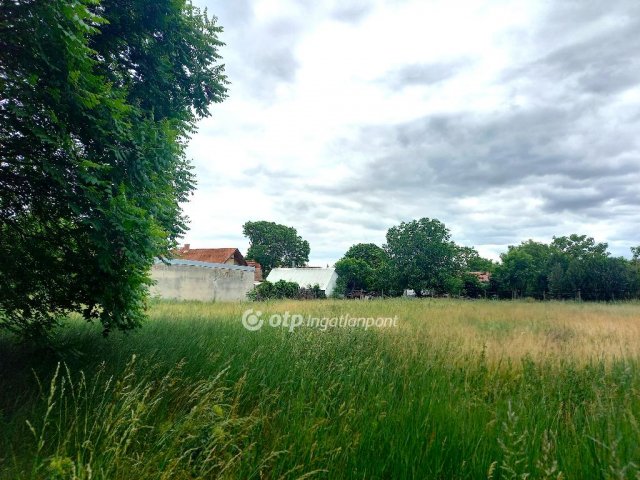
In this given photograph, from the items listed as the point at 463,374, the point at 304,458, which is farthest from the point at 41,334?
the point at 463,374

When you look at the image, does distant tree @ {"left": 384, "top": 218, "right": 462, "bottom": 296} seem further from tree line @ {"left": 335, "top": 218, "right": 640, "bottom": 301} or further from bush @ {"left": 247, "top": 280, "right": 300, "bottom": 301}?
bush @ {"left": 247, "top": 280, "right": 300, "bottom": 301}

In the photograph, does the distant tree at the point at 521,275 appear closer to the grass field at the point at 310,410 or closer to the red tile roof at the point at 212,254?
the red tile roof at the point at 212,254

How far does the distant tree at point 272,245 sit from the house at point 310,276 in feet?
67.7

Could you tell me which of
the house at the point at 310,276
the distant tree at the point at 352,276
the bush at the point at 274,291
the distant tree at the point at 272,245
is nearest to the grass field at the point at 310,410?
the bush at the point at 274,291

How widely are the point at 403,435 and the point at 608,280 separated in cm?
3517

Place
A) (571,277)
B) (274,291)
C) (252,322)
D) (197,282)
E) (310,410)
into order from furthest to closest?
1. (571,277)
2. (274,291)
3. (197,282)
4. (252,322)
5. (310,410)

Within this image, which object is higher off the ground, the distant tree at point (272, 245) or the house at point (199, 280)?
the distant tree at point (272, 245)

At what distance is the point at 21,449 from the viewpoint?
93.0 inches

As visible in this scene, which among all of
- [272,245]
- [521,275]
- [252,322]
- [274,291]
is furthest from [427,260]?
[272,245]

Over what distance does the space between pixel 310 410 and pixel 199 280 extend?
20.1 metres

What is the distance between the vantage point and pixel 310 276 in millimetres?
40844

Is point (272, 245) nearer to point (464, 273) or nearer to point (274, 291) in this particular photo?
point (464, 273)

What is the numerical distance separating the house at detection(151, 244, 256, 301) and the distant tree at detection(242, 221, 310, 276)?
35.4m

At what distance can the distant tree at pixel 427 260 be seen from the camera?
3575 cm
